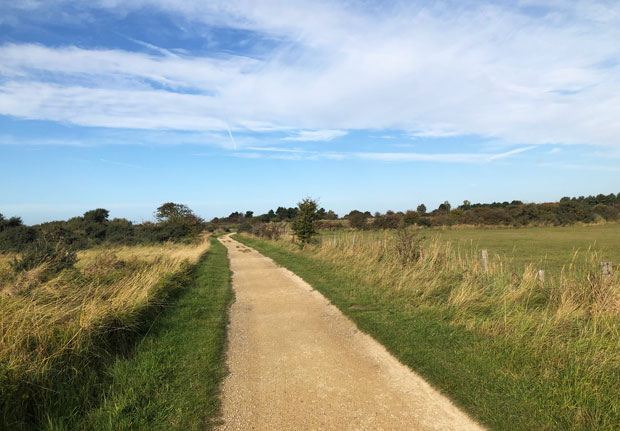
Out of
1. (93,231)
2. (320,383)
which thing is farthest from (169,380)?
(93,231)

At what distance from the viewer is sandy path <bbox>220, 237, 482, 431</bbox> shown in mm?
3752

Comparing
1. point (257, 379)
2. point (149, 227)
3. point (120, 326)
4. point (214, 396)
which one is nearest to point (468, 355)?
point (257, 379)

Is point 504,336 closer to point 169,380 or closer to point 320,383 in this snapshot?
point 320,383

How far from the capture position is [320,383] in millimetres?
4633

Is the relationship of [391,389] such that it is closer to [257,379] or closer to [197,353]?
[257,379]

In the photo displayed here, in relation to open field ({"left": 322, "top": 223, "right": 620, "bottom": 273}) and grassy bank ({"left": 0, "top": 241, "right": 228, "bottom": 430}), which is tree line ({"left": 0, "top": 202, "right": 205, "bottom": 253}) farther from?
open field ({"left": 322, "top": 223, "right": 620, "bottom": 273})

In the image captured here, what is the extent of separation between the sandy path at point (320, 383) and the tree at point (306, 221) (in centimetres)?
1540

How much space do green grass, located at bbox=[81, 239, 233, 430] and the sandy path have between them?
0.27m

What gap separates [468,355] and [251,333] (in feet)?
12.8

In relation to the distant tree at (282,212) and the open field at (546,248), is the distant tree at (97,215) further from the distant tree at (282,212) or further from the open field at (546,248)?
the distant tree at (282,212)

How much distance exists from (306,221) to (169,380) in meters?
18.8

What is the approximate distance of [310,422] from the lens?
375 centimetres

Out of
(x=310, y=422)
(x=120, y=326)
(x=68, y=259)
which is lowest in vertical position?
(x=310, y=422)

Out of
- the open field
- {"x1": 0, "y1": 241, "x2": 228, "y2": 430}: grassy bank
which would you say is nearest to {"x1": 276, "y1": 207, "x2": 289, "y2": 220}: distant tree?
the open field
